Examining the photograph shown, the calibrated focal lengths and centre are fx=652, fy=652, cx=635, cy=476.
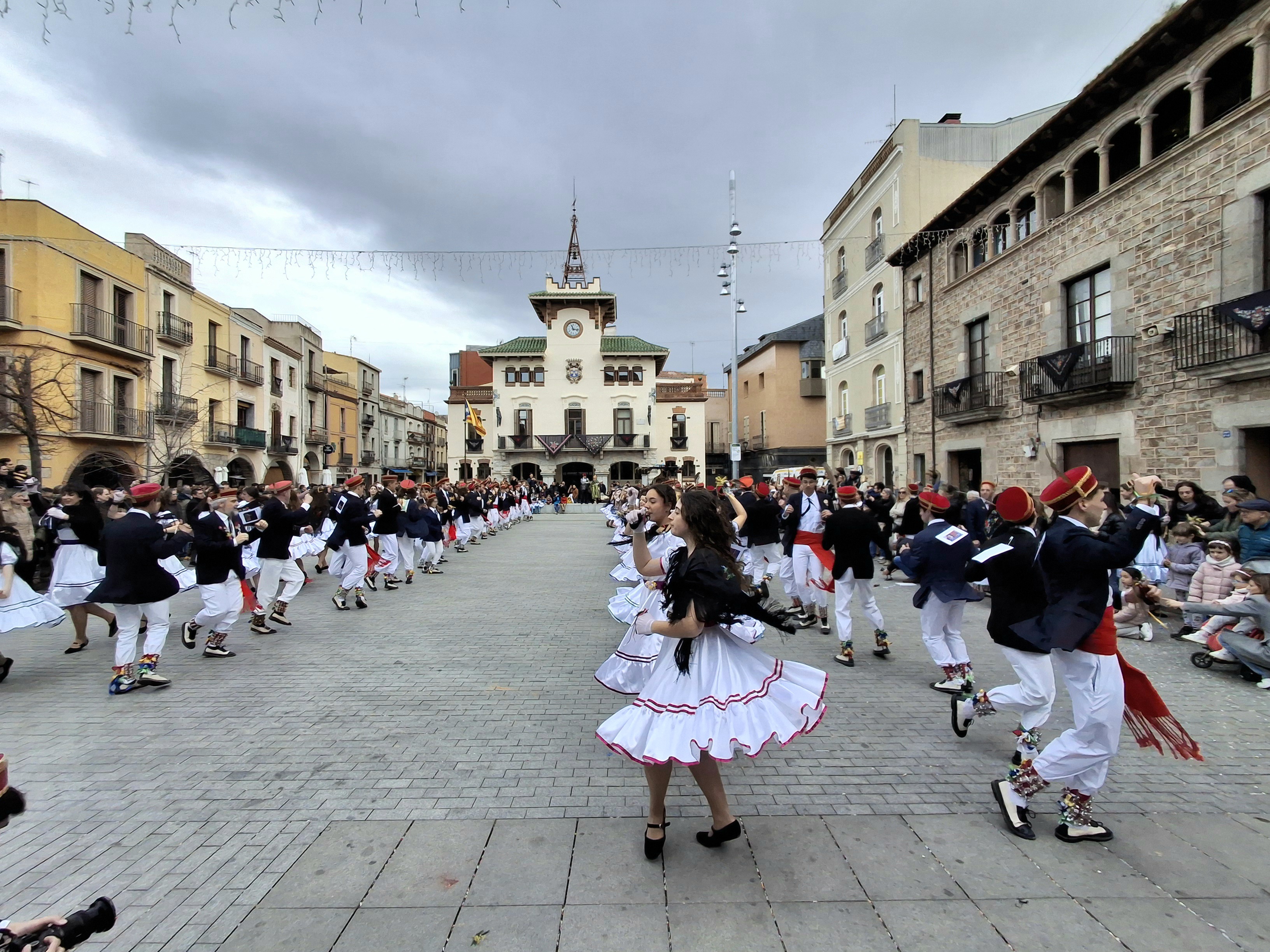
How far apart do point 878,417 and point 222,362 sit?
2883cm

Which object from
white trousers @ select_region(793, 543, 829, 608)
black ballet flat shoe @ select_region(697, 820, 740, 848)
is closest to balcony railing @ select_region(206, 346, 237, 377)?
white trousers @ select_region(793, 543, 829, 608)

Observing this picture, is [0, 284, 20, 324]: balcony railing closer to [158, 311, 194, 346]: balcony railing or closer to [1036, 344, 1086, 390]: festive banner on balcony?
[158, 311, 194, 346]: balcony railing

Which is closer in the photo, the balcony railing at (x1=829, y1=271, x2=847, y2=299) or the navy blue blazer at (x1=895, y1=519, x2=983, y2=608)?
the navy blue blazer at (x1=895, y1=519, x2=983, y2=608)

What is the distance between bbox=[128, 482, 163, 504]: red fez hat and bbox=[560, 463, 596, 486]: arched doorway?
41572 mm

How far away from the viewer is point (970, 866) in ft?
10.2

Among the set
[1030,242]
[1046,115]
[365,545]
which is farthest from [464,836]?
[1046,115]

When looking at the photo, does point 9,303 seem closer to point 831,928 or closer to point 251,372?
point 251,372

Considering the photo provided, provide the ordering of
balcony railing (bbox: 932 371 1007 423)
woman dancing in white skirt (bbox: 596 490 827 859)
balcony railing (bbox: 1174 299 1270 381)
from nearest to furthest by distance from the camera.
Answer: woman dancing in white skirt (bbox: 596 490 827 859)
balcony railing (bbox: 1174 299 1270 381)
balcony railing (bbox: 932 371 1007 423)

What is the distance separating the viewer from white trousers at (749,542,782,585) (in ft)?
34.0

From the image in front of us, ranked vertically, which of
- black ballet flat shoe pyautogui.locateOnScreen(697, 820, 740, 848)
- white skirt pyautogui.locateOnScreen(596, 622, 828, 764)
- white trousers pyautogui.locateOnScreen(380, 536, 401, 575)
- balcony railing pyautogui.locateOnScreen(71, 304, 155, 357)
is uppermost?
balcony railing pyautogui.locateOnScreen(71, 304, 155, 357)

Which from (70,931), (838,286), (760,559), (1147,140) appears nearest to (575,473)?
(838,286)

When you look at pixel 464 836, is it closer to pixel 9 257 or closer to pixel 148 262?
pixel 9 257

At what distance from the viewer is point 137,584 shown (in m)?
5.89

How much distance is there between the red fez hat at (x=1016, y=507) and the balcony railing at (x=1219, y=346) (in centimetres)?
922
